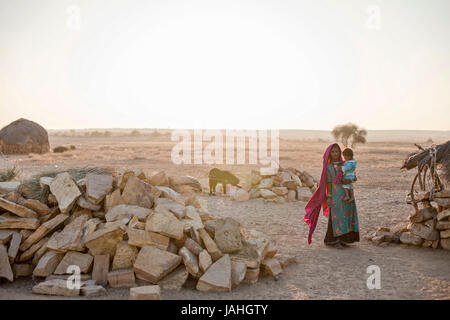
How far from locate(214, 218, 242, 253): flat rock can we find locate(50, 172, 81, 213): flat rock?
2359 millimetres

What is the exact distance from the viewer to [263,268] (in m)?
5.46

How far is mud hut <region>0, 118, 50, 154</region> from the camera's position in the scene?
954 inches

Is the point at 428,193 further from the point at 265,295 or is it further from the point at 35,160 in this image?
the point at 35,160

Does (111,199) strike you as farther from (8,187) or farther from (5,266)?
(8,187)

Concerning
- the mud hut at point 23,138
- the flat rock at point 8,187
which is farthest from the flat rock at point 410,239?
the mud hut at point 23,138

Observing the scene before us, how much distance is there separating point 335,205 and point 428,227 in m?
1.75

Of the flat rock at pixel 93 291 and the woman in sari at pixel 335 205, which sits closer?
the flat rock at pixel 93 291

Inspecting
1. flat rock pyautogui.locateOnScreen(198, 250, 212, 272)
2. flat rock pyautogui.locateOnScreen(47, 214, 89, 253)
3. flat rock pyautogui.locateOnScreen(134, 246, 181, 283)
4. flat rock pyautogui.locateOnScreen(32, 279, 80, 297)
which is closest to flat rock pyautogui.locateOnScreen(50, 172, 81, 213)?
flat rock pyautogui.locateOnScreen(47, 214, 89, 253)

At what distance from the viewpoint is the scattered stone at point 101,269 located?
16.0ft

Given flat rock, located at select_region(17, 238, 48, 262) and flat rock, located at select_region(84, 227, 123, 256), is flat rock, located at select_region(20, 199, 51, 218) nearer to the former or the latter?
flat rock, located at select_region(17, 238, 48, 262)

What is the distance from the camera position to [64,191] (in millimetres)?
5723

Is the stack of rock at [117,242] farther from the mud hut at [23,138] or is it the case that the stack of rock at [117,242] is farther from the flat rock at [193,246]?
the mud hut at [23,138]

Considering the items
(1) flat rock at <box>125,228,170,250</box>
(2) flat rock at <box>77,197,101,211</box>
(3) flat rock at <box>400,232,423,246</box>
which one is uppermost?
(2) flat rock at <box>77,197,101,211</box>

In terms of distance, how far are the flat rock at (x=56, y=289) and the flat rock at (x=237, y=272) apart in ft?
6.78
